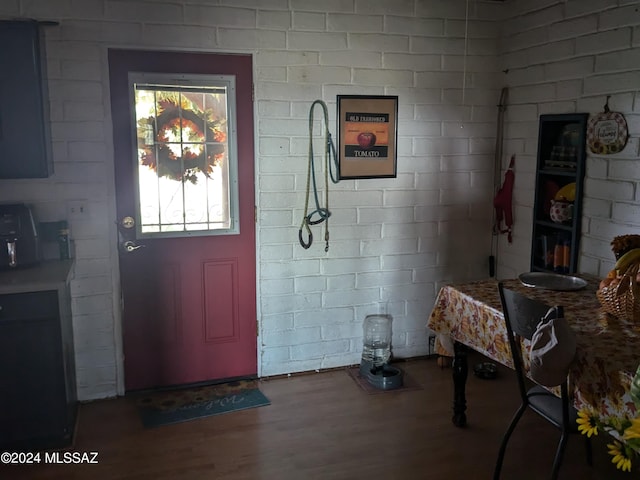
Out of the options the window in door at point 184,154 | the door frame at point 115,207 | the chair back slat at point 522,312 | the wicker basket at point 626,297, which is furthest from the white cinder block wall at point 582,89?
the window in door at point 184,154

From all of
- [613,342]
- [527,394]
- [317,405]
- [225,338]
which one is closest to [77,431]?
[225,338]

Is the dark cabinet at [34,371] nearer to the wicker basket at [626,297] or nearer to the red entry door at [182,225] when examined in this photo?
the red entry door at [182,225]

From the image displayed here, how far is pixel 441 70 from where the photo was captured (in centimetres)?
409

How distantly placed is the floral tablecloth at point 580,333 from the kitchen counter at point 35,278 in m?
1.93

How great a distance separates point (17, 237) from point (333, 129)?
6.41ft

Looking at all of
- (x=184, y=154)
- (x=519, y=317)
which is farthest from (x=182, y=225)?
(x=519, y=317)

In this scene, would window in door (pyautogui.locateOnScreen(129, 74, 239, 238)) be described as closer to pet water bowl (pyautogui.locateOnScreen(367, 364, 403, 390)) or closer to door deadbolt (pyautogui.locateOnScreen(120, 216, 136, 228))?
door deadbolt (pyautogui.locateOnScreen(120, 216, 136, 228))

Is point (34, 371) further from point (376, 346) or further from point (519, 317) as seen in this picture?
point (519, 317)

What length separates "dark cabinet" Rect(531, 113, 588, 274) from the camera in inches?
140

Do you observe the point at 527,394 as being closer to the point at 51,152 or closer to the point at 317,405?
the point at 317,405

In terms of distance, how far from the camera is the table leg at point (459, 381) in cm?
319

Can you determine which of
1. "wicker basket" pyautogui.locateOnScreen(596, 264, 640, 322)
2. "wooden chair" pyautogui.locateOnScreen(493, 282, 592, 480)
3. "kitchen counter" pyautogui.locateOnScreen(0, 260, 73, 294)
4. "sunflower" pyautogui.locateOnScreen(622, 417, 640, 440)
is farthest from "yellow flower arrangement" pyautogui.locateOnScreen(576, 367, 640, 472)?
"kitchen counter" pyautogui.locateOnScreen(0, 260, 73, 294)

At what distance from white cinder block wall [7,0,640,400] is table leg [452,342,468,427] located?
987 mm

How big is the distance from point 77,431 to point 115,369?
18.8 inches
